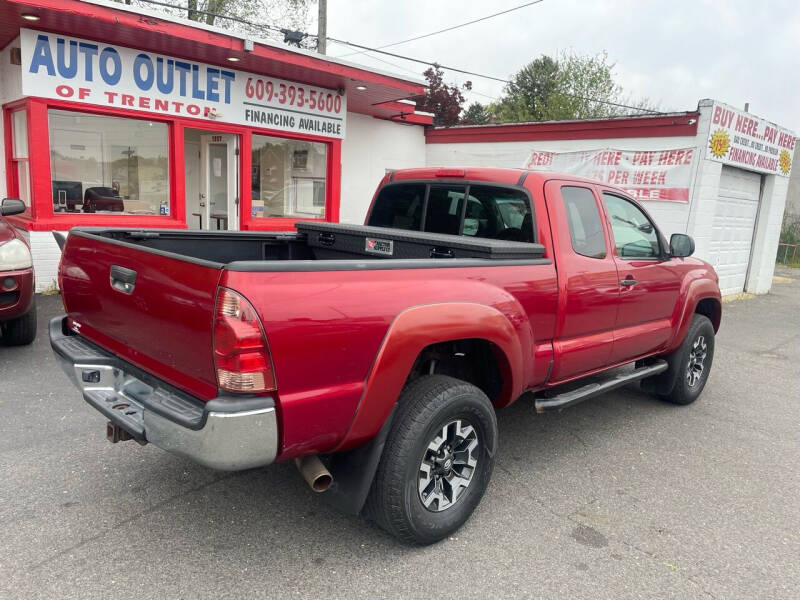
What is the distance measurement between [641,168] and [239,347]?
10662 millimetres

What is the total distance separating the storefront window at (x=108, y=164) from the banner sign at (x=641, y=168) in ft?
21.5

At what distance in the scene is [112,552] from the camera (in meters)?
2.90

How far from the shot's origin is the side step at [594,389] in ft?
12.6

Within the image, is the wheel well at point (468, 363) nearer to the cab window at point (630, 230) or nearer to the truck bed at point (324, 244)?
the truck bed at point (324, 244)

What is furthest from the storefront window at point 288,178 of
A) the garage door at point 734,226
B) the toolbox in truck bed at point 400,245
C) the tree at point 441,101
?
the tree at point 441,101

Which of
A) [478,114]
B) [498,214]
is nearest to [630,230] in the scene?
[498,214]

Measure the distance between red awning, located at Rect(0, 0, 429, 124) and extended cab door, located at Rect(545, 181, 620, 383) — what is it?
21.0 feet

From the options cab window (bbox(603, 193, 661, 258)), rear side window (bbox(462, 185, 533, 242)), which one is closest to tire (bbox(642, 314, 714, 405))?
cab window (bbox(603, 193, 661, 258))

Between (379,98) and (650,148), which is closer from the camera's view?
(650,148)

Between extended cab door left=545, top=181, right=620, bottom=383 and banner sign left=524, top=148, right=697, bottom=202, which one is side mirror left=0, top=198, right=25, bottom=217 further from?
banner sign left=524, top=148, right=697, bottom=202

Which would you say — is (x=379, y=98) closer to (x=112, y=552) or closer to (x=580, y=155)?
(x=580, y=155)

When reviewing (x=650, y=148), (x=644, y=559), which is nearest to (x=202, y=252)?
(x=644, y=559)

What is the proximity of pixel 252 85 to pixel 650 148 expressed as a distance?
717cm

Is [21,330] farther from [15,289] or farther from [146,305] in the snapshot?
[146,305]
